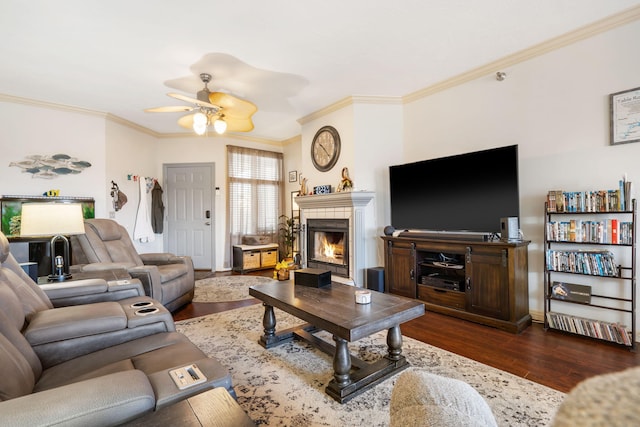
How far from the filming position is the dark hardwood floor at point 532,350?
207 centimetres

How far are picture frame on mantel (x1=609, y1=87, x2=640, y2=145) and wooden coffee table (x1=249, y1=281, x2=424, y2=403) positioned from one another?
2.30m

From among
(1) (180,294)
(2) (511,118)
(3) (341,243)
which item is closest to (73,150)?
(1) (180,294)

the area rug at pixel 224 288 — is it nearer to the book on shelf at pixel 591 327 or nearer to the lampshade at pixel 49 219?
the lampshade at pixel 49 219

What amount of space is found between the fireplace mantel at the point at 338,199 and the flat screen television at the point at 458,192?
1.21 feet

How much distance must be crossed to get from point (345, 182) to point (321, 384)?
2.79m

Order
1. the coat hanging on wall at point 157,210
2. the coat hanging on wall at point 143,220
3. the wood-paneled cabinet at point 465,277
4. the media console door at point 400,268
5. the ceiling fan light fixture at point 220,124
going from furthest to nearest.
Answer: the coat hanging on wall at point 157,210 < the coat hanging on wall at point 143,220 < the media console door at point 400,268 < the ceiling fan light fixture at point 220,124 < the wood-paneled cabinet at point 465,277

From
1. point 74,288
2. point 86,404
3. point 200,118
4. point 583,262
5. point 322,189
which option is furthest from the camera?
point 322,189

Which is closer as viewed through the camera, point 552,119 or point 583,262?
point 583,262

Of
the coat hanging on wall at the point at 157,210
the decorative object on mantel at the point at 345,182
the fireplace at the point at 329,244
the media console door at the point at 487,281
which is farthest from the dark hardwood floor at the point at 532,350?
the coat hanging on wall at the point at 157,210

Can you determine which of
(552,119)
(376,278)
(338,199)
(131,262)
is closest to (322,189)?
(338,199)

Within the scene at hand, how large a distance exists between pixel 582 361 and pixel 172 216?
20.2 ft

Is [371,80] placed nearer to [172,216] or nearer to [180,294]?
[180,294]

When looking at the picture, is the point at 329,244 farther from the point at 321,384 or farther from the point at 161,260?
the point at 321,384

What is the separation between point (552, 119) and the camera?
9.57 ft
